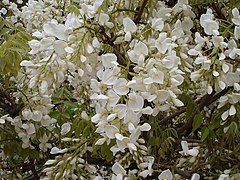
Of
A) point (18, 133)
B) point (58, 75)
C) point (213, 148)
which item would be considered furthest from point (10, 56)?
point (213, 148)

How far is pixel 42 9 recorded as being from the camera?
3.75 meters

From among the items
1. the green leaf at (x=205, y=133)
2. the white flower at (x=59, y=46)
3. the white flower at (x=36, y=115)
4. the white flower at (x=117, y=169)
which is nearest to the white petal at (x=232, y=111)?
the green leaf at (x=205, y=133)

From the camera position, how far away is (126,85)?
4.02 feet

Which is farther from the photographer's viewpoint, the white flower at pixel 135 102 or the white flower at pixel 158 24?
the white flower at pixel 158 24

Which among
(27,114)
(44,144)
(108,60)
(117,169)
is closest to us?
(108,60)

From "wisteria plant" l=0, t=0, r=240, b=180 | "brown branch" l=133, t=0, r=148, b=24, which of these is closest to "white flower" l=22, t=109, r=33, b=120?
"wisteria plant" l=0, t=0, r=240, b=180

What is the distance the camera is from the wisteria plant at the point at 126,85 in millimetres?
1273

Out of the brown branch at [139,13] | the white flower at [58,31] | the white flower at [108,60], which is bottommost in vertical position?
the white flower at [108,60]

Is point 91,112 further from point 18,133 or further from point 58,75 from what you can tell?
point 58,75

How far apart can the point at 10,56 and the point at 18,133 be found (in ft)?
1.61

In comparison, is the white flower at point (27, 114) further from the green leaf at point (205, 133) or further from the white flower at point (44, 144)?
the green leaf at point (205, 133)

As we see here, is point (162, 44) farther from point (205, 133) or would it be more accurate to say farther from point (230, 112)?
point (205, 133)

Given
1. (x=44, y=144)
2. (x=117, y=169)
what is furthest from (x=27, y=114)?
→ (x=117, y=169)

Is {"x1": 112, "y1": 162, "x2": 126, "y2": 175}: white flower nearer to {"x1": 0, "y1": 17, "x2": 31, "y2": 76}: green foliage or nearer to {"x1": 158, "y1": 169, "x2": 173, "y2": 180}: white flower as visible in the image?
{"x1": 158, "y1": 169, "x2": 173, "y2": 180}: white flower
